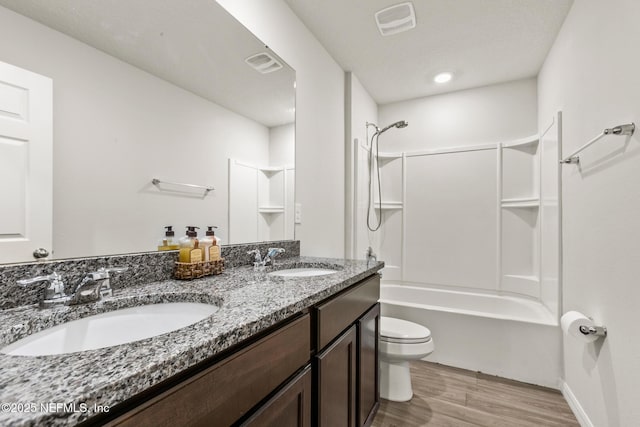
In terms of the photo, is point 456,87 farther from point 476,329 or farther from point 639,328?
→ point 639,328

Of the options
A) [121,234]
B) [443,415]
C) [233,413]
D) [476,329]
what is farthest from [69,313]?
[476,329]

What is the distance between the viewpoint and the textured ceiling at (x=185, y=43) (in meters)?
0.89

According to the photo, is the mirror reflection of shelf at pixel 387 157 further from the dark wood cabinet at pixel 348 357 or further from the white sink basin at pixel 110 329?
the white sink basin at pixel 110 329

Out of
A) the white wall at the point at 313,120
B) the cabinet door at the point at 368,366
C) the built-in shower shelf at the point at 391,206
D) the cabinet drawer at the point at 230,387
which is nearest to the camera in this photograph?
the cabinet drawer at the point at 230,387

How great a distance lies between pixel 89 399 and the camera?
376 millimetres

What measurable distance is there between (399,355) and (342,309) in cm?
Answer: 92

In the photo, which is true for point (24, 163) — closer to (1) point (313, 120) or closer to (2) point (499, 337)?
(1) point (313, 120)

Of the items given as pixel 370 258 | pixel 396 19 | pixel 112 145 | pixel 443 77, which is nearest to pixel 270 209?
pixel 370 258

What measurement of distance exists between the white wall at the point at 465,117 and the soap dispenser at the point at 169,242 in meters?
2.58

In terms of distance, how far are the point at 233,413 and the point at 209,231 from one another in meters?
0.79

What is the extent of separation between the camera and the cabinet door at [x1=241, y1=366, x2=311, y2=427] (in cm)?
71

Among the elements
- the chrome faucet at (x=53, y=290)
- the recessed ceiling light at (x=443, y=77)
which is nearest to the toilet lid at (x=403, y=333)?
the chrome faucet at (x=53, y=290)

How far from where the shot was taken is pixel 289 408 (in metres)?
0.82

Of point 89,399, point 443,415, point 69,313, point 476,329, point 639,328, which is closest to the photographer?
point 89,399
